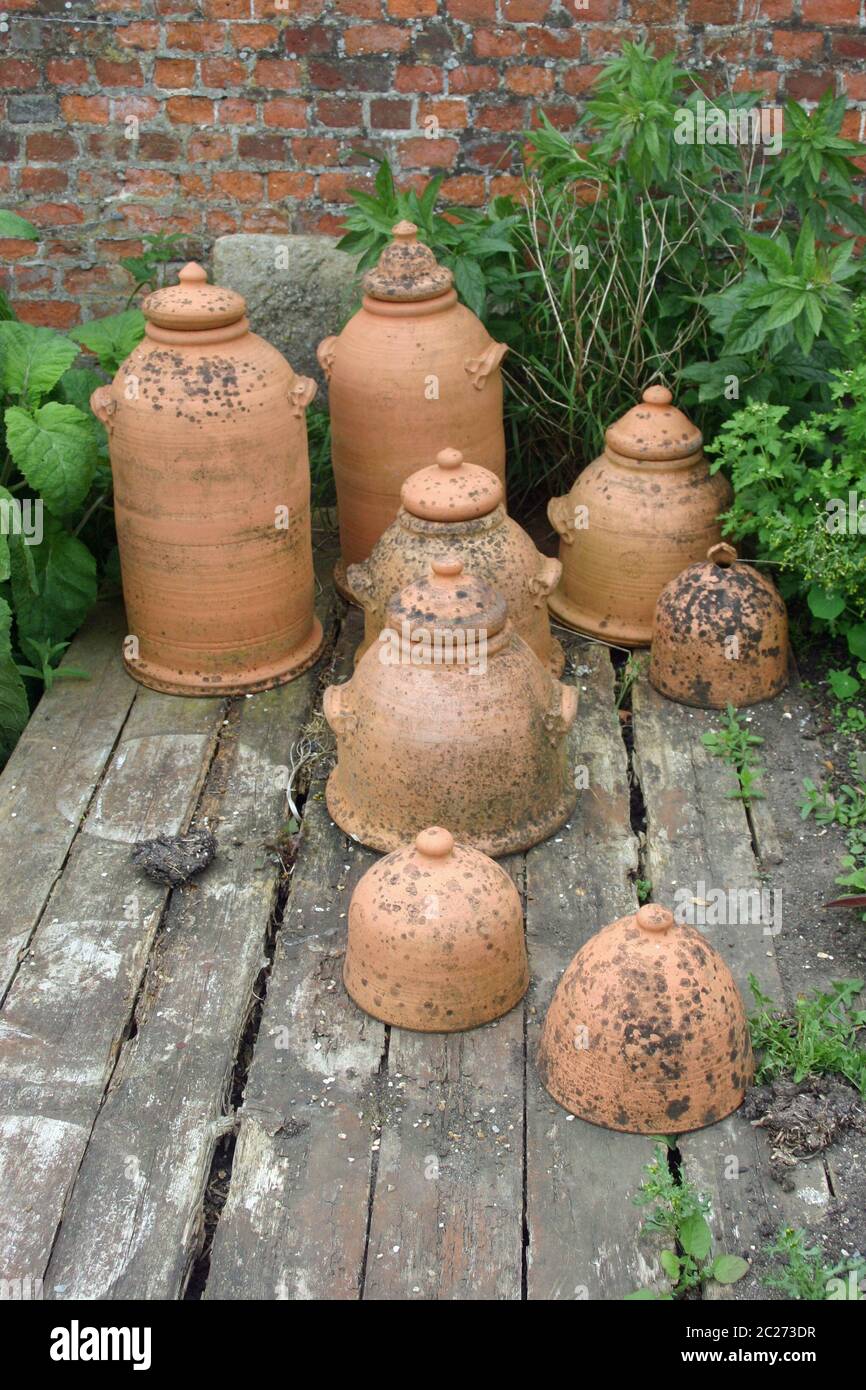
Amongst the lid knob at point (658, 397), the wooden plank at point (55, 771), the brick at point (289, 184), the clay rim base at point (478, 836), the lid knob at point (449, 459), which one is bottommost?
the wooden plank at point (55, 771)

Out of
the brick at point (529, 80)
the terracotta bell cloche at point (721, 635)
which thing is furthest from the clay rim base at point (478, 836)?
the brick at point (529, 80)

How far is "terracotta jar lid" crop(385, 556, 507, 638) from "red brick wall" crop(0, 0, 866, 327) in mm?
2122

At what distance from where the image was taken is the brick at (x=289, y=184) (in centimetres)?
522

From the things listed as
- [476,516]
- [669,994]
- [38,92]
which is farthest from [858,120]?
[669,994]

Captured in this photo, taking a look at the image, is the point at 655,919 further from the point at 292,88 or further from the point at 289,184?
the point at 292,88

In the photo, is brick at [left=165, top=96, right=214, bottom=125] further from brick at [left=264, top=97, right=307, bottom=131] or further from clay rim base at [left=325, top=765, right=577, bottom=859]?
clay rim base at [left=325, top=765, right=577, bottom=859]

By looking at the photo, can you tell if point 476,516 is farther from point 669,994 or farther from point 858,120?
point 858,120

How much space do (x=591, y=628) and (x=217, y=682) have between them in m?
1.14

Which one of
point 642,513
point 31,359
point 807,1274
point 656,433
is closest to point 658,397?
point 656,433

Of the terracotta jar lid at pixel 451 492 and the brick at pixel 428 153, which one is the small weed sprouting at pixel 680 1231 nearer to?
the terracotta jar lid at pixel 451 492

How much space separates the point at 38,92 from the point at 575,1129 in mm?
3983

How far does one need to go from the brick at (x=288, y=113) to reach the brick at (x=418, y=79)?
12.9 inches

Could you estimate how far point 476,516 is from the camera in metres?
4.04

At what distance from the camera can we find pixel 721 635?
13.7ft
